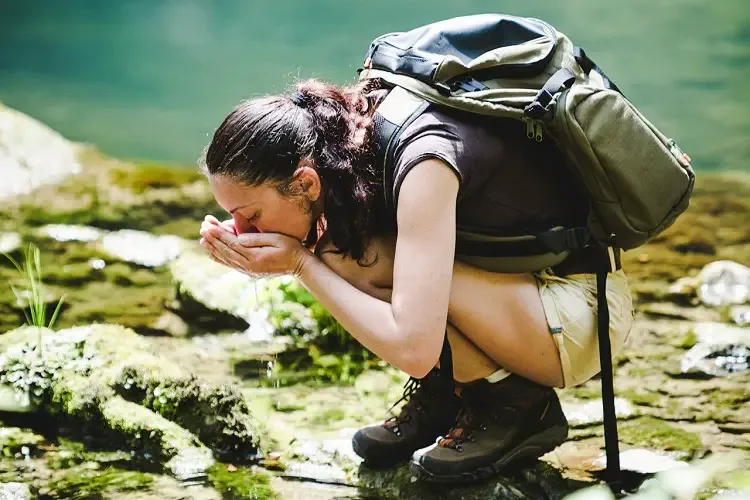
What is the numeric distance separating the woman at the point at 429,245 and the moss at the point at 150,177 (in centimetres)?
390

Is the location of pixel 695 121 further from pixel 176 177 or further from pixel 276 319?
pixel 276 319

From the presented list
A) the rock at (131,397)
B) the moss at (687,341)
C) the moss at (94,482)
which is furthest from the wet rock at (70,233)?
the moss at (687,341)

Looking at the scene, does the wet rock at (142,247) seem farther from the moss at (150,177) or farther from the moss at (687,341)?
the moss at (687,341)

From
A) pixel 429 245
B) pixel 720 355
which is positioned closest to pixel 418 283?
pixel 429 245

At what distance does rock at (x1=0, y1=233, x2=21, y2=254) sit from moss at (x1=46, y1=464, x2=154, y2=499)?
93.9 inches

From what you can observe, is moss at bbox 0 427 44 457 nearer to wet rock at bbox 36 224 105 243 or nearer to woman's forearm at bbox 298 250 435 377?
woman's forearm at bbox 298 250 435 377

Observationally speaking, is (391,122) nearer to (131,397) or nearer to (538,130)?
(538,130)

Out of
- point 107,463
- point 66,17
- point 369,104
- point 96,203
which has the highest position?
point 66,17

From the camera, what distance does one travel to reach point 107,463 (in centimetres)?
252

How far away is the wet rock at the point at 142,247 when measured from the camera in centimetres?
465

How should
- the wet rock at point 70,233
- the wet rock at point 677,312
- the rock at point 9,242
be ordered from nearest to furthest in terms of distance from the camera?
the wet rock at point 677,312, the rock at point 9,242, the wet rock at point 70,233

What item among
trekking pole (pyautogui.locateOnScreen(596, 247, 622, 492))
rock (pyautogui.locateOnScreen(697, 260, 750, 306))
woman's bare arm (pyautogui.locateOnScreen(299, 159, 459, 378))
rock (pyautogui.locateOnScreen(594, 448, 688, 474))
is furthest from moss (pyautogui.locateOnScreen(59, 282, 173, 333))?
rock (pyautogui.locateOnScreen(697, 260, 750, 306))

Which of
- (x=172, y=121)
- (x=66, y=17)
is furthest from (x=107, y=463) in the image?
(x=66, y=17)

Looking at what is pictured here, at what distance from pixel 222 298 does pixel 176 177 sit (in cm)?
251
